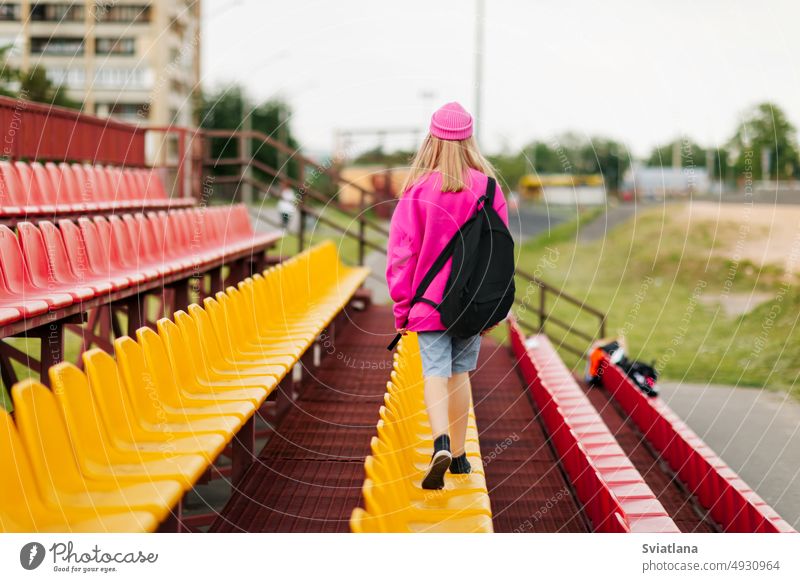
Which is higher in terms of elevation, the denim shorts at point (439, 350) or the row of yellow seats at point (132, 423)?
the denim shorts at point (439, 350)

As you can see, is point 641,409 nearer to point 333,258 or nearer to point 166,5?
point 333,258

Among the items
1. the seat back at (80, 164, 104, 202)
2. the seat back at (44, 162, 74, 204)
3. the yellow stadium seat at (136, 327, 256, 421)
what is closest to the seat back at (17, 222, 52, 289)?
the yellow stadium seat at (136, 327, 256, 421)

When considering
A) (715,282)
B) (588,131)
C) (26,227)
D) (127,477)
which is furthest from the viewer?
(715,282)

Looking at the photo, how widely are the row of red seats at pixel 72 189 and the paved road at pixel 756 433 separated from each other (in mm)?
5045

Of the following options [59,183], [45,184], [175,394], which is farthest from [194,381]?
[59,183]

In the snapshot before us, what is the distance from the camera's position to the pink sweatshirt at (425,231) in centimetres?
348

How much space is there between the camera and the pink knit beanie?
352cm

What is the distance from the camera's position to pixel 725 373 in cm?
1082

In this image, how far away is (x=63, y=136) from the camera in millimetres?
9352

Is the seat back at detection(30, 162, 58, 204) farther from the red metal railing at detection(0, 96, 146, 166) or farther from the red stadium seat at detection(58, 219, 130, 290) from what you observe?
the red stadium seat at detection(58, 219, 130, 290)

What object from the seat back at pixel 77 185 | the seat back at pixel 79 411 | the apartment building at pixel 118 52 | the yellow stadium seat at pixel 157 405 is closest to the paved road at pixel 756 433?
the yellow stadium seat at pixel 157 405

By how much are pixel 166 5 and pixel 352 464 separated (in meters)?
41.8

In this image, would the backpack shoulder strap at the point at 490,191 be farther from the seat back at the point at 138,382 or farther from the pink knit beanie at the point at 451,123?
the seat back at the point at 138,382
